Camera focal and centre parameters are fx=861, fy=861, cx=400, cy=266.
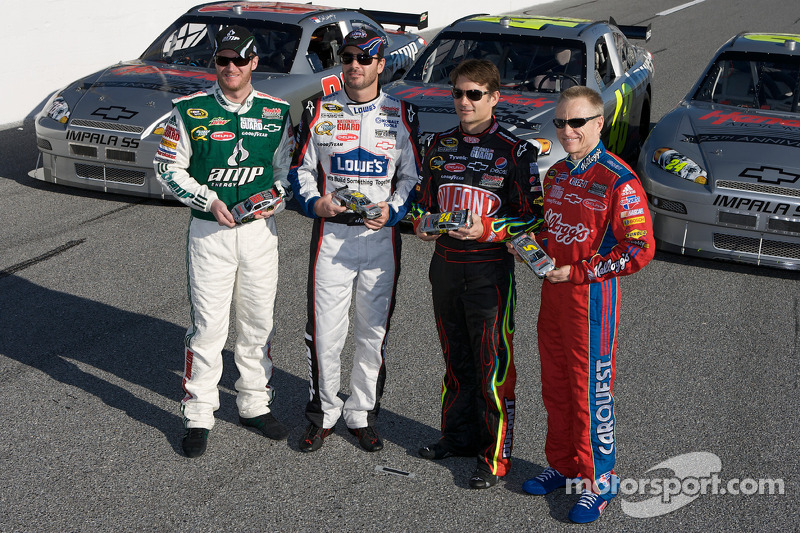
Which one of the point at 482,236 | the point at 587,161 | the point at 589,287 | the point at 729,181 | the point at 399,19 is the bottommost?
the point at 729,181

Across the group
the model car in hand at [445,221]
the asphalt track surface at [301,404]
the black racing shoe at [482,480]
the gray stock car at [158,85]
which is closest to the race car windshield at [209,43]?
the gray stock car at [158,85]

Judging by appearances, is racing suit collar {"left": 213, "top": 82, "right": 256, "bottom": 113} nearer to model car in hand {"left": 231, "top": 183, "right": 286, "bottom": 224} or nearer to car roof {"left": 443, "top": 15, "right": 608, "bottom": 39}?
model car in hand {"left": 231, "top": 183, "right": 286, "bottom": 224}

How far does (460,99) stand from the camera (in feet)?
12.1

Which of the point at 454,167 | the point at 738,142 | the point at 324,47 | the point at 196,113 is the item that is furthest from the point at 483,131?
the point at 324,47

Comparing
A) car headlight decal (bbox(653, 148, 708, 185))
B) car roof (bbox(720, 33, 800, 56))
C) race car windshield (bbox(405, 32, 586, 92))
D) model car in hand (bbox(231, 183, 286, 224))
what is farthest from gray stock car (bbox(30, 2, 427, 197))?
model car in hand (bbox(231, 183, 286, 224))

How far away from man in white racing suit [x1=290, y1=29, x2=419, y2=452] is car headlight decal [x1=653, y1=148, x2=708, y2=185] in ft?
10.5

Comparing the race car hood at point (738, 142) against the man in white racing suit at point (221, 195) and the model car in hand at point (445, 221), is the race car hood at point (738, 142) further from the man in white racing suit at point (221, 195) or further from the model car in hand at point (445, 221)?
the man in white racing suit at point (221, 195)

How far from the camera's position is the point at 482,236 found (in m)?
3.70

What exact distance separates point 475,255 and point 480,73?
0.78 m

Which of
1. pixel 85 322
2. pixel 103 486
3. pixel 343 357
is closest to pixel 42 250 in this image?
pixel 85 322

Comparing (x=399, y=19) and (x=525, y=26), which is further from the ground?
(x=525, y=26)

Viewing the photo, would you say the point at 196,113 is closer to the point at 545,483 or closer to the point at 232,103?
the point at 232,103

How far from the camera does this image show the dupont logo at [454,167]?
379cm

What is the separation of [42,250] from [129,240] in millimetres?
643
